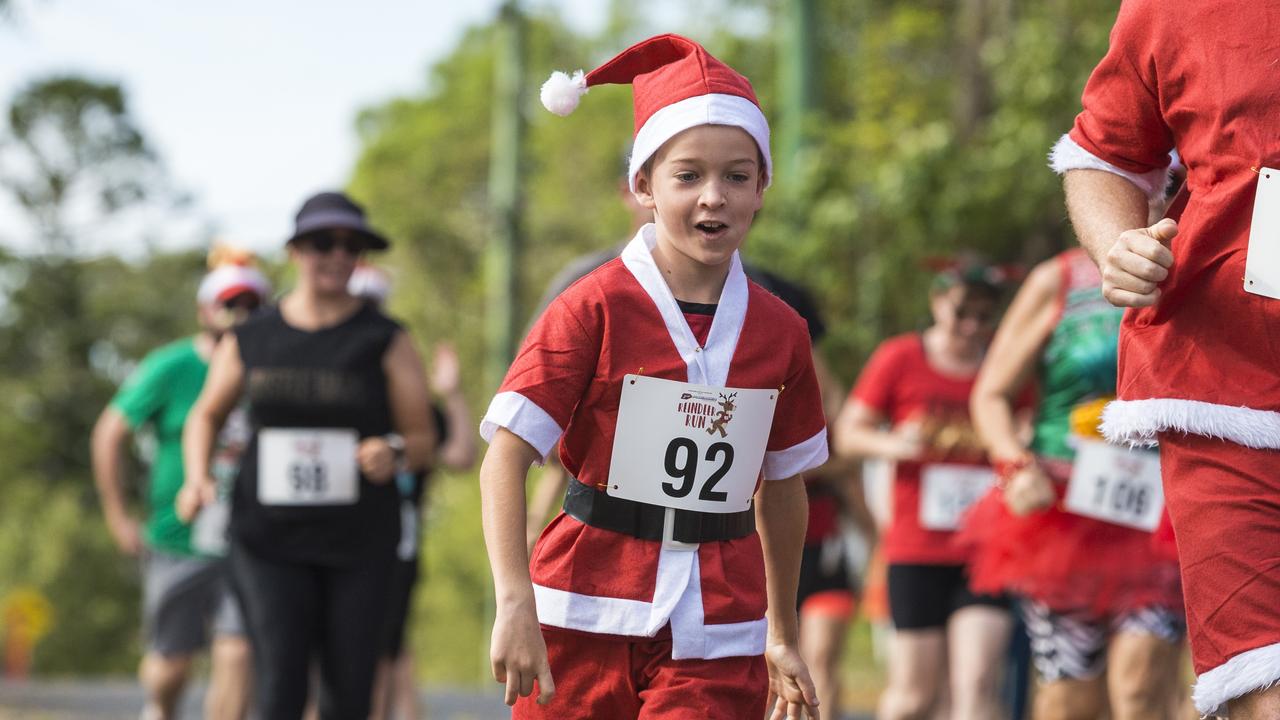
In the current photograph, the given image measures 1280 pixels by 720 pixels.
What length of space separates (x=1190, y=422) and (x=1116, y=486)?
2.84 m

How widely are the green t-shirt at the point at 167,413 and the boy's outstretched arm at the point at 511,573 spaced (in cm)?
565

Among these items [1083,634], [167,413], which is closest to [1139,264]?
[1083,634]

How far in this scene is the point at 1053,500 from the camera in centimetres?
624

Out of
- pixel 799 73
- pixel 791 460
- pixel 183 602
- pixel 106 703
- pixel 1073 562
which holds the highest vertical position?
pixel 799 73

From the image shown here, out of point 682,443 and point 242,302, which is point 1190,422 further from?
point 242,302

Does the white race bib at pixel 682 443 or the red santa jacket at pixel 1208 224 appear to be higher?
the red santa jacket at pixel 1208 224

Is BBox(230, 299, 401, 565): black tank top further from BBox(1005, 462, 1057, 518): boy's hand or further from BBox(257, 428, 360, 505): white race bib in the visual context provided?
BBox(1005, 462, 1057, 518): boy's hand

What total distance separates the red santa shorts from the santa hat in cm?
106

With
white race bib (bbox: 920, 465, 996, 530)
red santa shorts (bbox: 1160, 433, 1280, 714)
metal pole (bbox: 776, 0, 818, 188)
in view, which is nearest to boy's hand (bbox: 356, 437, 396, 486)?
white race bib (bbox: 920, 465, 996, 530)

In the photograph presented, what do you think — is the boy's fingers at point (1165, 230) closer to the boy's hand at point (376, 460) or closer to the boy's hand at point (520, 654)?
the boy's hand at point (520, 654)

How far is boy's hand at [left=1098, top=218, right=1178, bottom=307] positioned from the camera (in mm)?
3305

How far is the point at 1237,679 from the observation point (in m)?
3.28

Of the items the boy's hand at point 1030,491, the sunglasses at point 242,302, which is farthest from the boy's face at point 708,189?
the sunglasses at point 242,302

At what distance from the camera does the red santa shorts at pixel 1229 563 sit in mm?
3275
